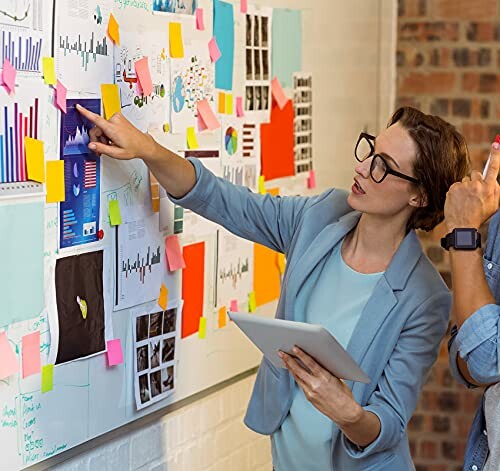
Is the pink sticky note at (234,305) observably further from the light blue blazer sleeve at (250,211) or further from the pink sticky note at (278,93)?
the pink sticky note at (278,93)

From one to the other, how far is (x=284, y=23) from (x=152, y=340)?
1170 millimetres

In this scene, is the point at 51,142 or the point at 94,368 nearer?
the point at 51,142

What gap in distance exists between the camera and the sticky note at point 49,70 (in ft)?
6.70

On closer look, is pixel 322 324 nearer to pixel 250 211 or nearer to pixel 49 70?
pixel 250 211

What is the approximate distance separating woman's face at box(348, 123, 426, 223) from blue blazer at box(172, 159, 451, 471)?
0.32 ft

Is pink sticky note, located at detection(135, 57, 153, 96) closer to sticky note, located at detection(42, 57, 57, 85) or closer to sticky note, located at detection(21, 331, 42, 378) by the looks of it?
sticky note, located at detection(42, 57, 57, 85)

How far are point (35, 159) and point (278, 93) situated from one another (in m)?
1.26

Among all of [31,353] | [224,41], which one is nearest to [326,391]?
[31,353]

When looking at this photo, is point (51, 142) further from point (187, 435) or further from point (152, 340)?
point (187, 435)

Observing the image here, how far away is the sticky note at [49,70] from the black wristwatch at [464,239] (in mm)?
866

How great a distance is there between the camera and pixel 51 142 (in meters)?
2.09

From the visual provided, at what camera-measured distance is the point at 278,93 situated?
10.3 feet

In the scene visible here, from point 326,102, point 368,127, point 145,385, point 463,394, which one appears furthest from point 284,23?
point 463,394

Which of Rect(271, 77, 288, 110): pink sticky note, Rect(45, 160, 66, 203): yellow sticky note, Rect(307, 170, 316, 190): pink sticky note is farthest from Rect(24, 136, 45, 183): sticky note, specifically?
Rect(307, 170, 316, 190): pink sticky note
